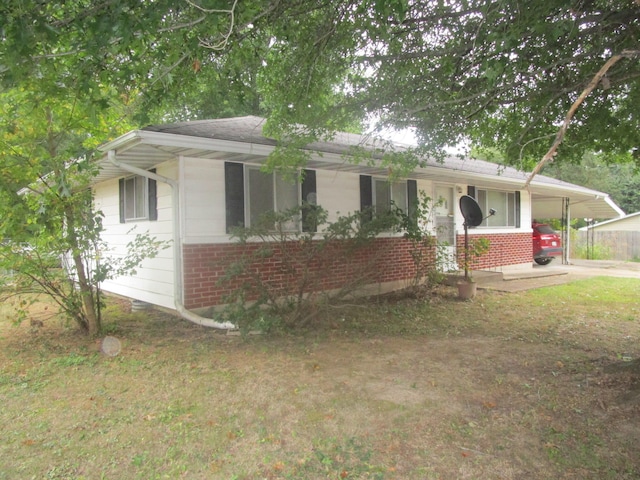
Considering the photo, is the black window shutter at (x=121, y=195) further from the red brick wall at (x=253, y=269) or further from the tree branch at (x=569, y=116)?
the tree branch at (x=569, y=116)

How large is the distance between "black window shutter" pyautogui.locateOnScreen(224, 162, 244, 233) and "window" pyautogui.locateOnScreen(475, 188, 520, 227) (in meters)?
7.60

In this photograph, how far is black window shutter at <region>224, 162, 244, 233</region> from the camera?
23.7 ft

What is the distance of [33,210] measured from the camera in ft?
17.6

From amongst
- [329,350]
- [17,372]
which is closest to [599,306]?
[329,350]

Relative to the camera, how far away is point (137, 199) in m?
8.51

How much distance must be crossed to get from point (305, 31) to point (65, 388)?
4571 millimetres

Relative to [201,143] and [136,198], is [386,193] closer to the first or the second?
[201,143]

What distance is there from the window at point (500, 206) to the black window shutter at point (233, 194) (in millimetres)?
7602

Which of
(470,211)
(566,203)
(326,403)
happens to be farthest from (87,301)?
(566,203)

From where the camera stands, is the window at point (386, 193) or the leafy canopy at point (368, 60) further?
the window at point (386, 193)

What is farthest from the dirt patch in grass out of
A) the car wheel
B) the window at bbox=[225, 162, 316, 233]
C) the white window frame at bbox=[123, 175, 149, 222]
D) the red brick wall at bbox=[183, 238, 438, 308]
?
the car wheel

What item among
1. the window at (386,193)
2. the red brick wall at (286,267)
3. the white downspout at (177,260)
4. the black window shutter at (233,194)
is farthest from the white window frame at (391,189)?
the white downspout at (177,260)

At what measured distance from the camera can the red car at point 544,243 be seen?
593 inches

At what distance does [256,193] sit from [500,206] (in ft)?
28.2
